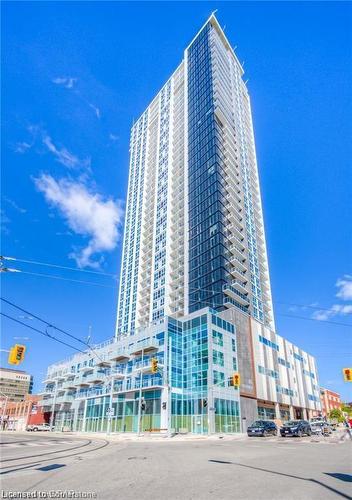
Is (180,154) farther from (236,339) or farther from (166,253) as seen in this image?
(236,339)

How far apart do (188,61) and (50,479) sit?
395 feet

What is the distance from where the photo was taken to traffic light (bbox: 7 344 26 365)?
19500 mm

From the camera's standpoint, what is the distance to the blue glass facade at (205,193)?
2680 inches

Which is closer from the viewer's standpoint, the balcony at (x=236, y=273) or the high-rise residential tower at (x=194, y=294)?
the high-rise residential tower at (x=194, y=294)

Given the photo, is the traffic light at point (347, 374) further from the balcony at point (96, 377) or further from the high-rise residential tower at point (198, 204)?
the balcony at point (96, 377)

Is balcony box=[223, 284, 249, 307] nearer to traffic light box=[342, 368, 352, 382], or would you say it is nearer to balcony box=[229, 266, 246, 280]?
balcony box=[229, 266, 246, 280]

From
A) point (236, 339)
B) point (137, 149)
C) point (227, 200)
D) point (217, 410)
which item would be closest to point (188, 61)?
point (137, 149)

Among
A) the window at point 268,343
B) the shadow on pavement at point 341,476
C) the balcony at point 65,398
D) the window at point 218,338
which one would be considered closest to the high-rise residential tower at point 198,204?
the window at point 268,343

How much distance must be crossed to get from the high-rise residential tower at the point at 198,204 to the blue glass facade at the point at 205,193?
0.84 feet

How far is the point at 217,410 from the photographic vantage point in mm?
45656

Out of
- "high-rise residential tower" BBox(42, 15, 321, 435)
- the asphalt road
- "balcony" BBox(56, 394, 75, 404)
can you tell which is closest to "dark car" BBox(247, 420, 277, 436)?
"high-rise residential tower" BBox(42, 15, 321, 435)

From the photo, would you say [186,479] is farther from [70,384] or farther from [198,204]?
[198,204]

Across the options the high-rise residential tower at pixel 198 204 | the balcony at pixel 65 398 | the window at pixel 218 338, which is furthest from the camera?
the high-rise residential tower at pixel 198 204

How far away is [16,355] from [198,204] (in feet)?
212
